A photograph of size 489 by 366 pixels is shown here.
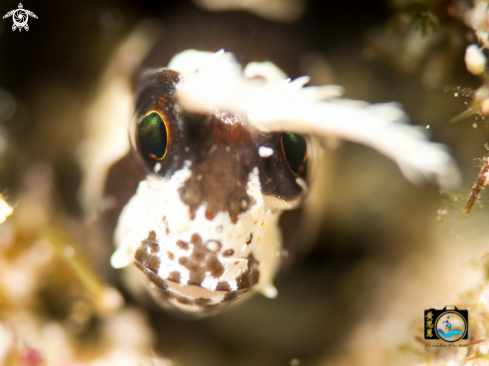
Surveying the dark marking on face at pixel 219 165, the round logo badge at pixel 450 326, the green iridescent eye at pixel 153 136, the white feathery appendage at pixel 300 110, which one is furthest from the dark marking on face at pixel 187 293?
the round logo badge at pixel 450 326

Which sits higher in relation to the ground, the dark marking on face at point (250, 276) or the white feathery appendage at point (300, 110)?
the white feathery appendage at point (300, 110)

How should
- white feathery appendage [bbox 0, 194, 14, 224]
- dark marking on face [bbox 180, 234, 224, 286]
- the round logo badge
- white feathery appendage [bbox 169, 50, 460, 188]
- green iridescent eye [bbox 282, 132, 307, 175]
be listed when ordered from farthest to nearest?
1. white feathery appendage [bbox 0, 194, 14, 224]
2. the round logo badge
3. green iridescent eye [bbox 282, 132, 307, 175]
4. dark marking on face [bbox 180, 234, 224, 286]
5. white feathery appendage [bbox 169, 50, 460, 188]

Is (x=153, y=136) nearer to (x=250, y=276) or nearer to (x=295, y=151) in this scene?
(x=295, y=151)

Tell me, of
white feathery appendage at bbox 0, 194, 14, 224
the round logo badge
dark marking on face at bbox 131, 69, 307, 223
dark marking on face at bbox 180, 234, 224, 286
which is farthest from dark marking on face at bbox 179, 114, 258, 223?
white feathery appendage at bbox 0, 194, 14, 224

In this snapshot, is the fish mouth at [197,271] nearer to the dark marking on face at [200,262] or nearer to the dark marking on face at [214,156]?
the dark marking on face at [200,262]

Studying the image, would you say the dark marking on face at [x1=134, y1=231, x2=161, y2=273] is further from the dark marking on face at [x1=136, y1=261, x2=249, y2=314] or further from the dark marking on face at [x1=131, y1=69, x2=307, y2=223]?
the dark marking on face at [x1=131, y1=69, x2=307, y2=223]

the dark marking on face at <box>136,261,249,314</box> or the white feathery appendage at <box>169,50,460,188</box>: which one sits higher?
the white feathery appendage at <box>169,50,460,188</box>

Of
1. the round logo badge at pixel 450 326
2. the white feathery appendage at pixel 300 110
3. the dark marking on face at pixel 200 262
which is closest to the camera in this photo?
the white feathery appendage at pixel 300 110

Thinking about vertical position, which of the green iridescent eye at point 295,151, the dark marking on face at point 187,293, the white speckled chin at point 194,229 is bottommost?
the dark marking on face at point 187,293
